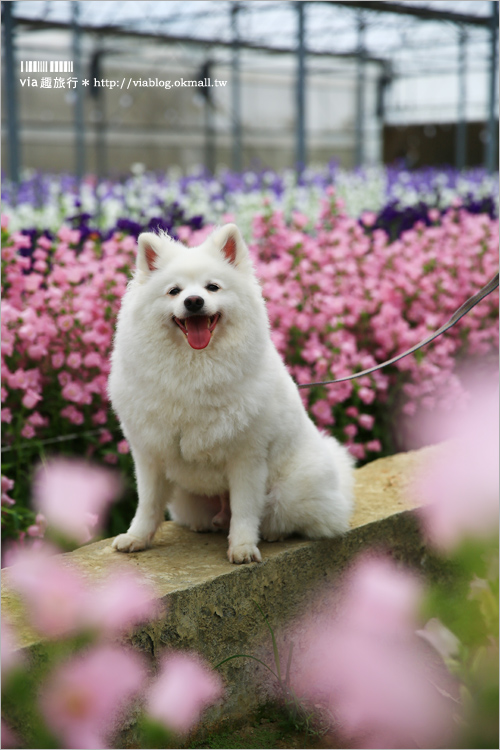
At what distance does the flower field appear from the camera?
3236 millimetres

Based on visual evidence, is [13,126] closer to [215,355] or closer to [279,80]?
[215,355]

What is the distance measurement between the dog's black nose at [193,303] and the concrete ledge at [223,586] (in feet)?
2.57

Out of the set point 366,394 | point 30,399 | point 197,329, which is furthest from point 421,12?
point 197,329

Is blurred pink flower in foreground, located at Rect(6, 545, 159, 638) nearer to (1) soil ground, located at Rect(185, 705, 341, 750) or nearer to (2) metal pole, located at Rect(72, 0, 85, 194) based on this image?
(1) soil ground, located at Rect(185, 705, 341, 750)

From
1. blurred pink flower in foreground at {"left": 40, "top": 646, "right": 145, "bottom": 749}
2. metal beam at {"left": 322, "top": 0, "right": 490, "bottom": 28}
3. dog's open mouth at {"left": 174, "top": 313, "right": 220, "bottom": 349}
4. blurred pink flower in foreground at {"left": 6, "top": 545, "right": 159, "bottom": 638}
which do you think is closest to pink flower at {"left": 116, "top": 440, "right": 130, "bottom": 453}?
dog's open mouth at {"left": 174, "top": 313, "right": 220, "bottom": 349}

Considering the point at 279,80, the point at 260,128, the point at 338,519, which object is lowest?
the point at 338,519

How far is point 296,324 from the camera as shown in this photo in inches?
150

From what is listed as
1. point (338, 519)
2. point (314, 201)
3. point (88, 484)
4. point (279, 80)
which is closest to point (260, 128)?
point (279, 80)

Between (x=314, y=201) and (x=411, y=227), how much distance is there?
1477mm

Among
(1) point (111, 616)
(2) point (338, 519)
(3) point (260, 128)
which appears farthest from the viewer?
(3) point (260, 128)

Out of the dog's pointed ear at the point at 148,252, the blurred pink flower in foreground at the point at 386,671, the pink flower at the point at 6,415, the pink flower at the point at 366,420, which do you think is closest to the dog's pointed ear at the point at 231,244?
the dog's pointed ear at the point at 148,252

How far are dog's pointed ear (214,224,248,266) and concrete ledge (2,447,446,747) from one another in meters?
0.92

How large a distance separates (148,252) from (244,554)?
94 cm

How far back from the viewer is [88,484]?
2.39ft
